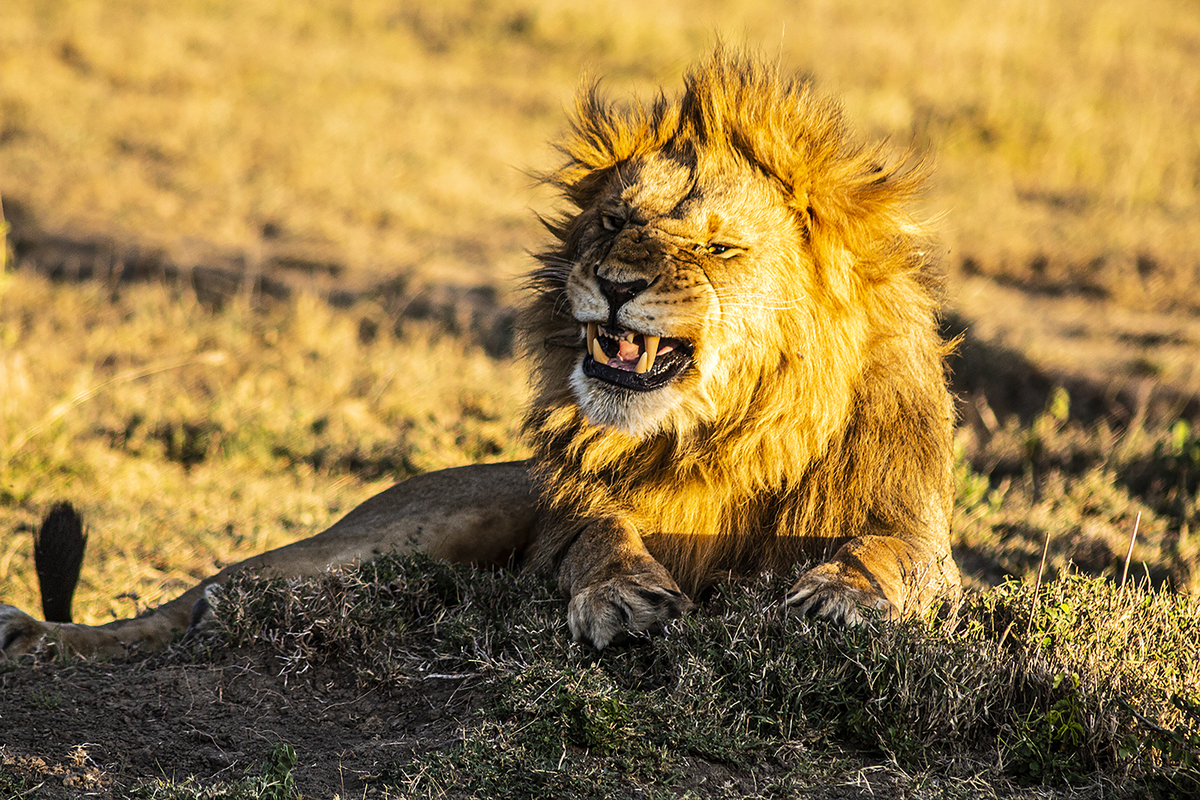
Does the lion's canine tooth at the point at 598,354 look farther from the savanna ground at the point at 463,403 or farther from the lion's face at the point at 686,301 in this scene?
the savanna ground at the point at 463,403

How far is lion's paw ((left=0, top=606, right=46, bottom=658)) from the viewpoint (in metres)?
3.63

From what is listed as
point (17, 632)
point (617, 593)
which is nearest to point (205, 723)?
point (17, 632)

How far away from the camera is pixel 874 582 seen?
3213mm

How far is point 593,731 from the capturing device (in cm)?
282

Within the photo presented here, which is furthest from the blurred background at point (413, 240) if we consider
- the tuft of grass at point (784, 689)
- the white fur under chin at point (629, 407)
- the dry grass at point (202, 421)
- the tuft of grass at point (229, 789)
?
the tuft of grass at point (229, 789)

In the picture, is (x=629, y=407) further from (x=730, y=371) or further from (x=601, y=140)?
(x=601, y=140)

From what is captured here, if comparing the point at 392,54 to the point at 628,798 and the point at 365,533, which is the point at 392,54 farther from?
the point at 628,798

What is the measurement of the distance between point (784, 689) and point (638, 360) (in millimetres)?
993

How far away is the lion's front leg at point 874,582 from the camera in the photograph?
3.09 metres

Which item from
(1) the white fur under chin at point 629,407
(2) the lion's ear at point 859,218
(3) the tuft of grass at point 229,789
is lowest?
(3) the tuft of grass at point 229,789

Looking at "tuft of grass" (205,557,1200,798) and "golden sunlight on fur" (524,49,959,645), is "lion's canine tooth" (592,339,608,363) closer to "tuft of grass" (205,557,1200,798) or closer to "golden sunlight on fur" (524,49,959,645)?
"golden sunlight on fur" (524,49,959,645)

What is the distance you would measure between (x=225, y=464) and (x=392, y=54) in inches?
462

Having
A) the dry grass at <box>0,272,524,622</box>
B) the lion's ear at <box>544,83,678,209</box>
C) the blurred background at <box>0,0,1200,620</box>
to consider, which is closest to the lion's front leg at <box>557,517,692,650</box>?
→ the lion's ear at <box>544,83,678,209</box>

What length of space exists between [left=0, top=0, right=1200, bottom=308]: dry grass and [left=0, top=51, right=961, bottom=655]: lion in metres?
4.88
